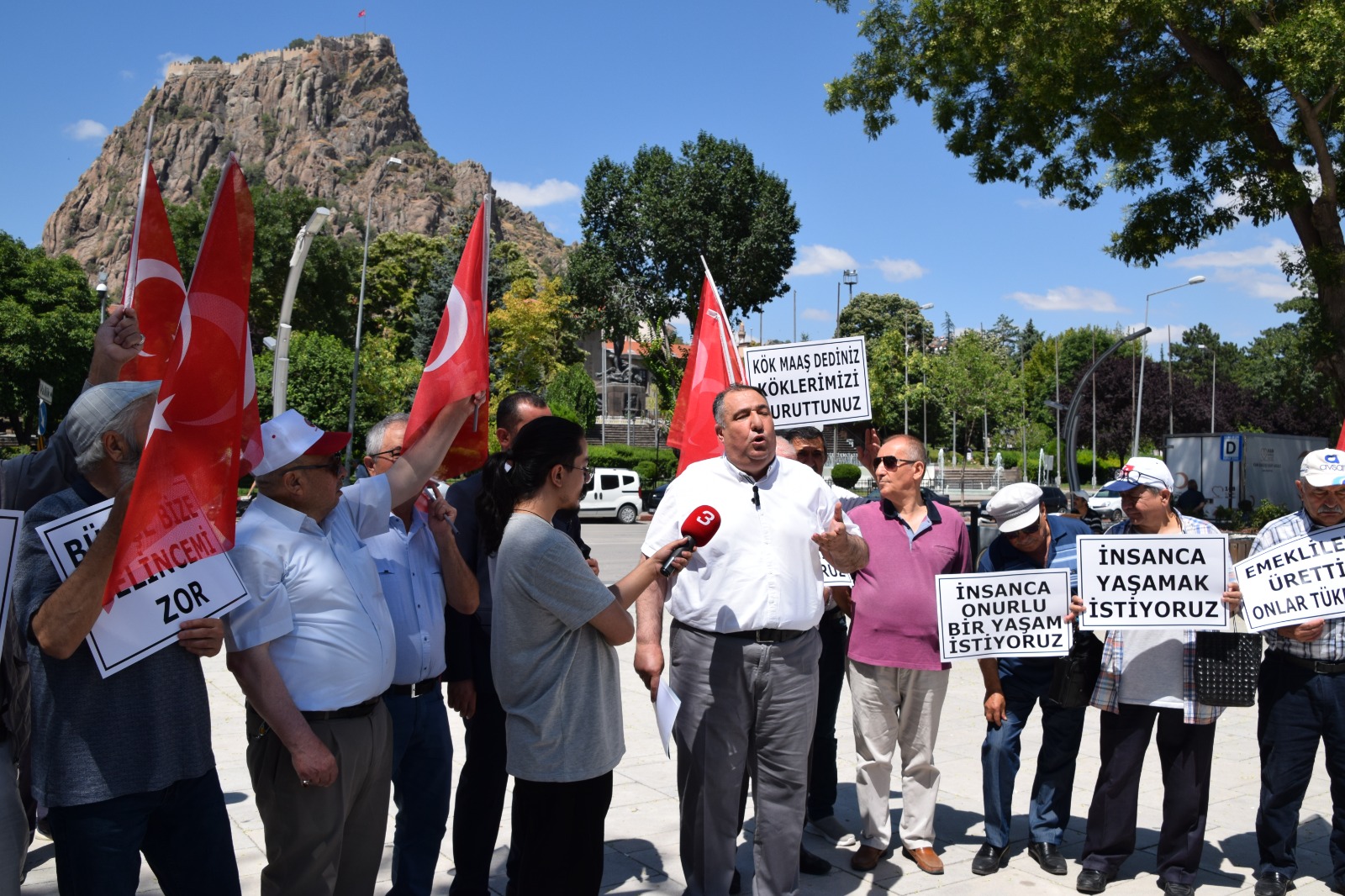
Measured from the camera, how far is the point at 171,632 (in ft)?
9.33

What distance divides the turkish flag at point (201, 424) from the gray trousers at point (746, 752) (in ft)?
6.93

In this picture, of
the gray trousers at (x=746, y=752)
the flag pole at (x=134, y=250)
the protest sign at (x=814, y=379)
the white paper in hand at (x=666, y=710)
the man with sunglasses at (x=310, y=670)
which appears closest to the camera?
the man with sunglasses at (x=310, y=670)

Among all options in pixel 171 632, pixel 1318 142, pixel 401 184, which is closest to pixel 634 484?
pixel 1318 142

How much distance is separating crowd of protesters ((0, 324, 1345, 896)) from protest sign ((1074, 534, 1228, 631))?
16cm

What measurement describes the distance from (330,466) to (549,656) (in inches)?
37.9

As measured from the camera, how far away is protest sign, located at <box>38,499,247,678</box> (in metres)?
2.71

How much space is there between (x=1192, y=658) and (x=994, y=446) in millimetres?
70452

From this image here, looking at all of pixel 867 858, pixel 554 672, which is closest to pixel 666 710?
pixel 554 672

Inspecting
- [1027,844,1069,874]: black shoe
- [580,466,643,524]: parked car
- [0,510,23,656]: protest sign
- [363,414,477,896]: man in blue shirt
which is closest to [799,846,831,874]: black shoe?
[1027,844,1069,874]: black shoe

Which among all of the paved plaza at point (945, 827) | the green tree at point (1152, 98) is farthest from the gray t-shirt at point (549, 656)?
the green tree at point (1152, 98)

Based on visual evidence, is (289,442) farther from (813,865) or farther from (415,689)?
(813,865)

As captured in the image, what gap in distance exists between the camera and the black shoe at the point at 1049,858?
5.03 meters

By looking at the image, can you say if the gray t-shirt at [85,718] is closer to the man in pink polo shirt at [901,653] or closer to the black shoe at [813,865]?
the black shoe at [813,865]

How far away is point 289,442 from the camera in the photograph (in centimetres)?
340
